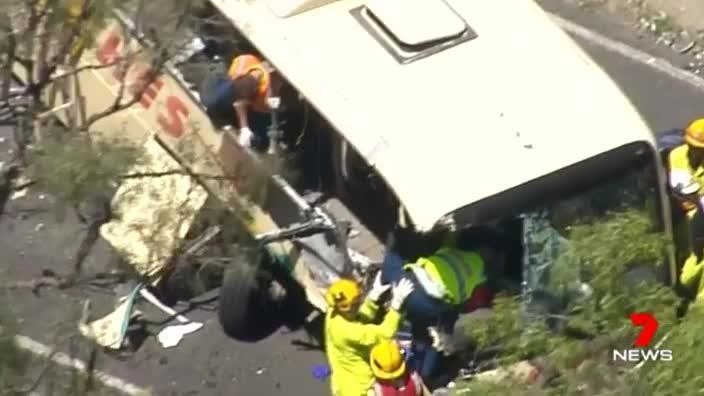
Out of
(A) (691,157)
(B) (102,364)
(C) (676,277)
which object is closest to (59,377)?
(B) (102,364)

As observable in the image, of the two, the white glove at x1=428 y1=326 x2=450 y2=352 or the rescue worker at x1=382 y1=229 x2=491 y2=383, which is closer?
the rescue worker at x1=382 y1=229 x2=491 y2=383

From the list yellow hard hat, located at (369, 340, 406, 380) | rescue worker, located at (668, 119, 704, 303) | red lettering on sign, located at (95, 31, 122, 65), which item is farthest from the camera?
red lettering on sign, located at (95, 31, 122, 65)

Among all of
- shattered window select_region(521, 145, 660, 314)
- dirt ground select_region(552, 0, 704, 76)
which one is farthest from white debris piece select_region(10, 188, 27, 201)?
dirt ground select_region(552, 0, 704, 76)

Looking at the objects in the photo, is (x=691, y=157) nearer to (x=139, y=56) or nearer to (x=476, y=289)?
(x=476, y=289)

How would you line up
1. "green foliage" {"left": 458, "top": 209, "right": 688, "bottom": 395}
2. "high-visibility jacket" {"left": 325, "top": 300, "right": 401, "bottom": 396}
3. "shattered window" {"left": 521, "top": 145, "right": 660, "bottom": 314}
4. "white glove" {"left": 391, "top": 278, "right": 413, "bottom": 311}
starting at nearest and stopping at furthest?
"green foliage" {"left": 458, "top": 209, "right": 688, "bottom": 395} < "shattered window" {"left": 521, "top": 145, "right": 660, "bottom": 314} < "white glove" {"left": 391, "top": 278, "right": 413, "bottom": 311} < "high-visibility jacket" {"left": 325, "top": 300, "right": 401, "bottom": 396}

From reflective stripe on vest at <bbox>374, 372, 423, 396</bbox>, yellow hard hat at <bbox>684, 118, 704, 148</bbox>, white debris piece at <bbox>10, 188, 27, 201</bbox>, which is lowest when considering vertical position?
yellow hard hat at <bbox>684, 118, 704, 148</bbox>

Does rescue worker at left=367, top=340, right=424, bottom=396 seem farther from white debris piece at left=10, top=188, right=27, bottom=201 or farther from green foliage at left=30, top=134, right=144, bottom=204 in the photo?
white debris piece at left=10, top=188, right=27, bottom=201

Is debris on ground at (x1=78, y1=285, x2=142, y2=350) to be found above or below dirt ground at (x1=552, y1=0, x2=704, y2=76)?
above

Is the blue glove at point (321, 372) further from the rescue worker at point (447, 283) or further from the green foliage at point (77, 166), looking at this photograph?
the green foliage at point (77, 166)
